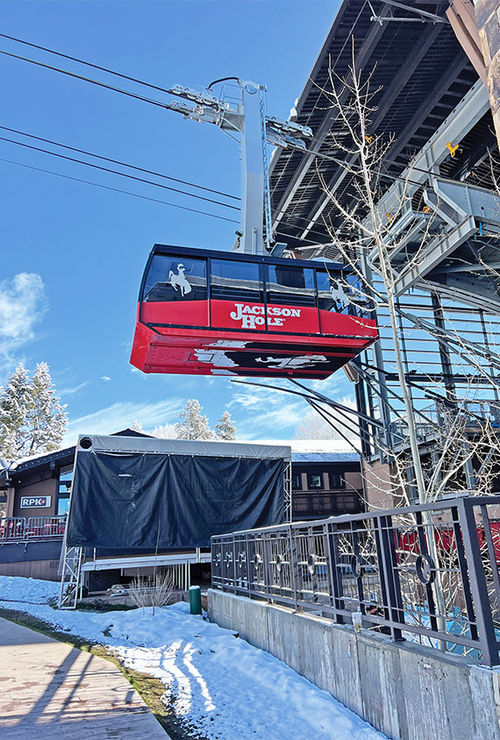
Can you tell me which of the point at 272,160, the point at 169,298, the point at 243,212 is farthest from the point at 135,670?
the point at 272,160

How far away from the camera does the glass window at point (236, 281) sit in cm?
1073

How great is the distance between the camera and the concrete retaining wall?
3.14m

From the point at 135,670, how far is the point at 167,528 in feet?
21.9

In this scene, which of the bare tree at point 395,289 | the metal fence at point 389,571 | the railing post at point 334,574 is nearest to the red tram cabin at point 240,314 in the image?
the bare tree at point 395,289

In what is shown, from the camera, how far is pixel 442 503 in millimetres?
3551

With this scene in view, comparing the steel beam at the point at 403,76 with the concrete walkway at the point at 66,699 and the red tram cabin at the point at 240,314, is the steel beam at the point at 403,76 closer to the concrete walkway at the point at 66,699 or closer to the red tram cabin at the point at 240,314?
the red tram cabin at the point at 240,314

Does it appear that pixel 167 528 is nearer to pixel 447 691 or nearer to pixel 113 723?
pixel 113 723

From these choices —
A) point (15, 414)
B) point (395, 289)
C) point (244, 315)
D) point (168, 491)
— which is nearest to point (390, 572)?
point (244, 315)

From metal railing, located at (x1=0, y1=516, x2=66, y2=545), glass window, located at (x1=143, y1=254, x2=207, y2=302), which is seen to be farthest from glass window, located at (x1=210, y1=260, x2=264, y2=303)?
metal railing, located at (x1=0, y1=516, x2=66, y2=545)

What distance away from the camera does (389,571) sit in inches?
174

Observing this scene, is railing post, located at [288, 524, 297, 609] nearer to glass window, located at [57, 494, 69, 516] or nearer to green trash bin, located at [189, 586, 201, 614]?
green trash bin, located at [189, 586, 201, 614]

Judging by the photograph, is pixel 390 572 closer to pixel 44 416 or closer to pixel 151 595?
pixel 151 595

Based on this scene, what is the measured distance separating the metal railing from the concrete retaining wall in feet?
43.7

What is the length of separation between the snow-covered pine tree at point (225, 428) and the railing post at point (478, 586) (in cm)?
4764
